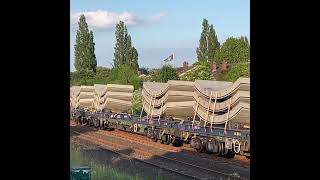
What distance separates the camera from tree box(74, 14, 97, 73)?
5922 cm

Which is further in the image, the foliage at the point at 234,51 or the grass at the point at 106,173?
the foliage at the point at 234,51

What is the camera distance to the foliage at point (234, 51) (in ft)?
171

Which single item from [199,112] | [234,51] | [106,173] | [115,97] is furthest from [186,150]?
[234,51]

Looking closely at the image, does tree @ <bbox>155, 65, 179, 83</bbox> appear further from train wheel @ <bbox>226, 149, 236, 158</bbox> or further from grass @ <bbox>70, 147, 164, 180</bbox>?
train wheel @ <bbox>226, 149, 236, 158</bbox>

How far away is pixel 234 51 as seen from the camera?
53.8m

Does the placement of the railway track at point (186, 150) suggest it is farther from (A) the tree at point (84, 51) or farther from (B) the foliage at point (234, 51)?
(A) the tree at point (84, 51)

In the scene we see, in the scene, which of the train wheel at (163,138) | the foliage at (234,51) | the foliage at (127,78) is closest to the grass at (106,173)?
the train wheel at (163,138)

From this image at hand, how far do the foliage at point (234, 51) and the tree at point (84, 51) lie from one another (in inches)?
622

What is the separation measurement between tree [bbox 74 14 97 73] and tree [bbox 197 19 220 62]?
1680cm

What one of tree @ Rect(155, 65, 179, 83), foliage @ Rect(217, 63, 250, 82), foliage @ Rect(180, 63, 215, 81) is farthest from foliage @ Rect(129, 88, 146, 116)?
foliage @ Rect(217, 63, 250, 82)
